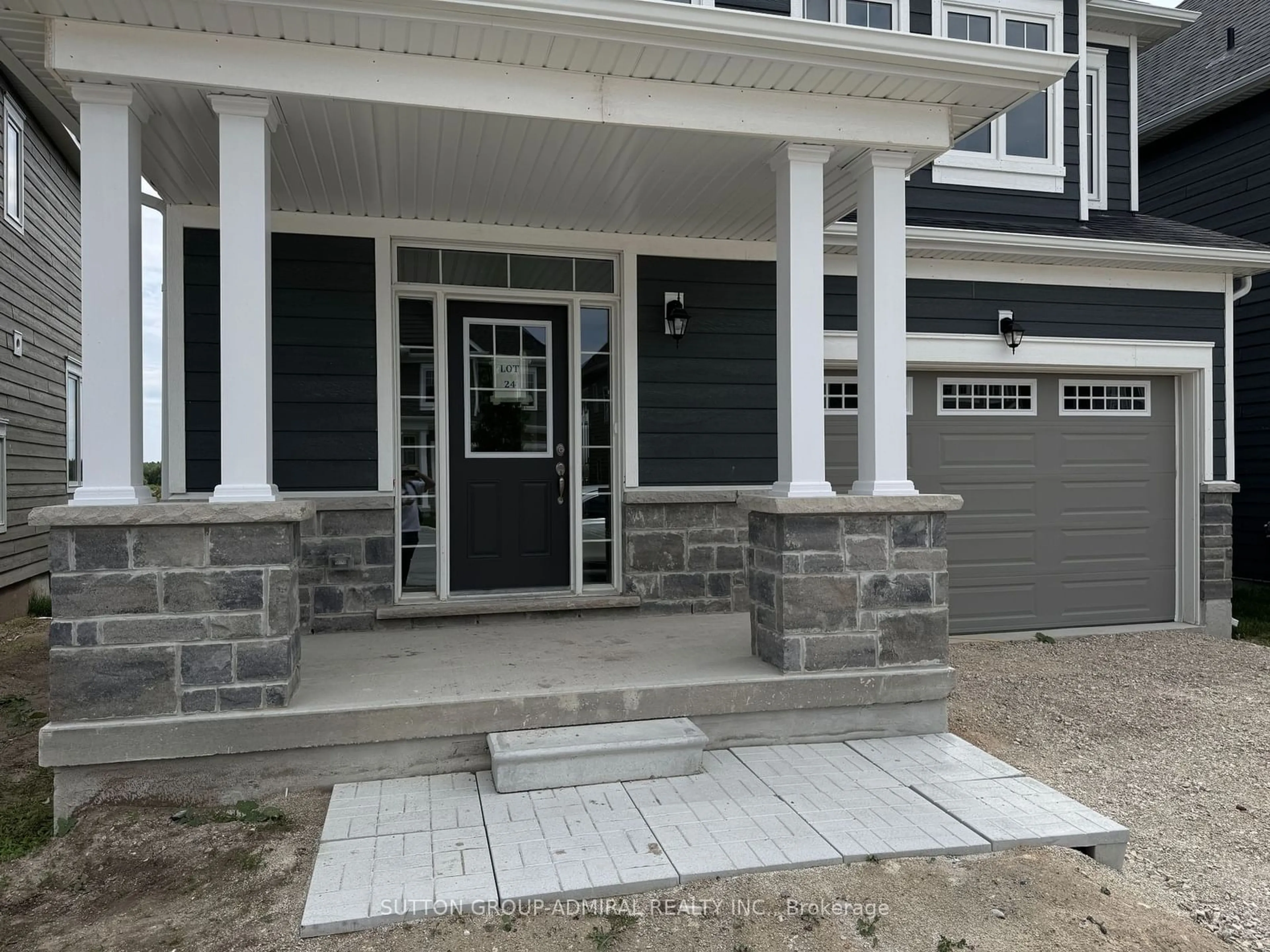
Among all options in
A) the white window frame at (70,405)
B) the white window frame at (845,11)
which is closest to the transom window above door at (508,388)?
the white window frame at (845,11)

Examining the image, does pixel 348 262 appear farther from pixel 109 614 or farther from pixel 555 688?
pixel 555 688

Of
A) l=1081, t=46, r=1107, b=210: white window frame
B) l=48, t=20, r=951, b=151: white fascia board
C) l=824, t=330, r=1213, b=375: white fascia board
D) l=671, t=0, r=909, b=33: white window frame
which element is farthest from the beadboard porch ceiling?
l=1081, t=46, r=1107, b=210: white window frame

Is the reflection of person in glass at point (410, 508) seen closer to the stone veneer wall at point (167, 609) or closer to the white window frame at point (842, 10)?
the stone veneer wall at point (167, 609)

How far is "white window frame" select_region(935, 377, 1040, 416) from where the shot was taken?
6359mm

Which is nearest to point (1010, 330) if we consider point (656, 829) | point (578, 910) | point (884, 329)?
point (884, 329)

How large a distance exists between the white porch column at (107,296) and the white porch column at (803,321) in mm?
2650

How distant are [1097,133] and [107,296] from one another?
23.9ft

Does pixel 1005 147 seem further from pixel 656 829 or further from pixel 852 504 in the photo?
pixel 656 829

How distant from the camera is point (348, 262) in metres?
4.91

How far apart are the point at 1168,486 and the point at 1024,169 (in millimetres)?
2751

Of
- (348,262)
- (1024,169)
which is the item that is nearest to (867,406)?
(348,262)

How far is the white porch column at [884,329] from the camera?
3.94 m

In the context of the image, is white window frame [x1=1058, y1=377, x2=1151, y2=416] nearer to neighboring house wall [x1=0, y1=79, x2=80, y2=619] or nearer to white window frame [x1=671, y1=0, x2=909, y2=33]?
white window frame [x1=671, y1=0, x2=909, y2=33]

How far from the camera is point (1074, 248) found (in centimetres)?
614
